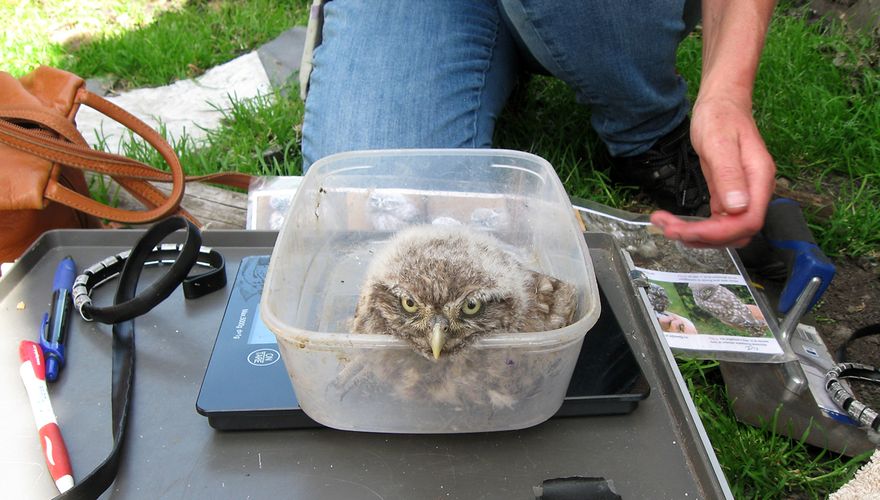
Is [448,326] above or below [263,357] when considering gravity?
above

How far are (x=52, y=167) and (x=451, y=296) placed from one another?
65.2 inches

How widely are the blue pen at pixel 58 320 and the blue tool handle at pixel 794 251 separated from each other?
236 centimetres

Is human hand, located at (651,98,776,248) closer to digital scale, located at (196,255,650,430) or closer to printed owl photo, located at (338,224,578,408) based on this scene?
digital scale, located at (196,255,650,430)

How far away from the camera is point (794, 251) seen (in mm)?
2180

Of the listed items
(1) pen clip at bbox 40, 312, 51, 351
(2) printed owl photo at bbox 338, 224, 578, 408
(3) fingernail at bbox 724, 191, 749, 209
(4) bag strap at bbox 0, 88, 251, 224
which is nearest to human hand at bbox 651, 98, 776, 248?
(3) fingernail at bbox 724, 191, 749, 209

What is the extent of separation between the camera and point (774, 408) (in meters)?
1.97

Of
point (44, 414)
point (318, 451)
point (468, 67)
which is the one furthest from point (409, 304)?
point (468, 67)

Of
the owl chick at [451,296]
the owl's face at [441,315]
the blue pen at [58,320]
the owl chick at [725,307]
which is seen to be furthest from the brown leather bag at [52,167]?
the owl chick at [725,307]

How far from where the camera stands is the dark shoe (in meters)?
2.90

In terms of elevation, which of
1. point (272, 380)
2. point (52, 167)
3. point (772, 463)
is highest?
point (52, 167)

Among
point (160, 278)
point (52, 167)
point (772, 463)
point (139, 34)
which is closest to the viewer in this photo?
point (160, 278)

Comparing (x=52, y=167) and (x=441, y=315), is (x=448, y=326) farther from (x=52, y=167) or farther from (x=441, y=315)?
(x=52, y=167)

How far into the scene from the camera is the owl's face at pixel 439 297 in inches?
49.4

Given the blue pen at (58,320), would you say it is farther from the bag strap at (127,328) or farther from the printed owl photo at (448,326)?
the printed owl photo at (448,326)
